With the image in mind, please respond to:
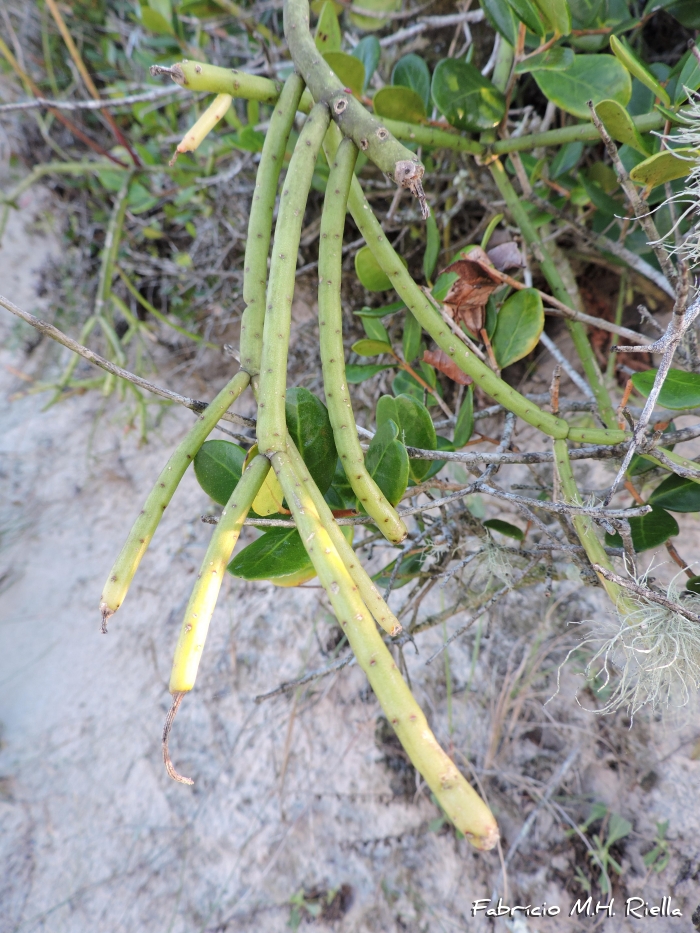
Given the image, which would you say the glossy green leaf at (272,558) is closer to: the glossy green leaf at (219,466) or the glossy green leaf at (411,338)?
the glossy green leaf at (219,466)

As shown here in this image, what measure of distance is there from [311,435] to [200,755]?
105 centimetres

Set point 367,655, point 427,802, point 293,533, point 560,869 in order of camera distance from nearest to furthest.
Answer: point 367,655, point 293,533, point 560,869, point 427,802

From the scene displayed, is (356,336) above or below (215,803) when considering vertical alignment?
above

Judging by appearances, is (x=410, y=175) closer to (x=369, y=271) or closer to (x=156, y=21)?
(x=369, y=271)

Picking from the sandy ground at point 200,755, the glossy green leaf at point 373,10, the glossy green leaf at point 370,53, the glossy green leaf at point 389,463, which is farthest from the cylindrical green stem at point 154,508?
the glossy green leaf at point 373,10

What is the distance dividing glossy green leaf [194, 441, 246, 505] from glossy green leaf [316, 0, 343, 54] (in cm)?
56

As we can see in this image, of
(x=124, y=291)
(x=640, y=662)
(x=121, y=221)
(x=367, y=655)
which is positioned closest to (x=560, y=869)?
(x=640, y=662)

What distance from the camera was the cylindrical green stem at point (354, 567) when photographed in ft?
1.21

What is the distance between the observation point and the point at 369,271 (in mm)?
698

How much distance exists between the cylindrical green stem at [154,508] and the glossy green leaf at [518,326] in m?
0.32

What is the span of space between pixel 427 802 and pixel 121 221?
4.82 feet

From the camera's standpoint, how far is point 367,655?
0.33 metres

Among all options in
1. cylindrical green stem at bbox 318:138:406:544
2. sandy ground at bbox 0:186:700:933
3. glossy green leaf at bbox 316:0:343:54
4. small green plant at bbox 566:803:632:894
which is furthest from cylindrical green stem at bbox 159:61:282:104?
small green plant at bbox 566:803:632:894

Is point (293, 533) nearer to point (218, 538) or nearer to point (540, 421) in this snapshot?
point (218, 538)
